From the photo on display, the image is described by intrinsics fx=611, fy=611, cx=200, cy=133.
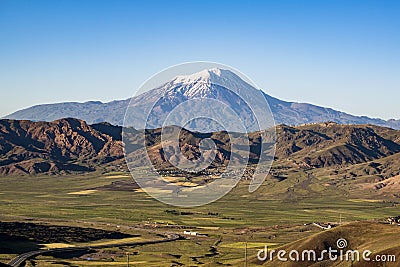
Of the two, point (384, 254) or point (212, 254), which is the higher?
point (384, 254)

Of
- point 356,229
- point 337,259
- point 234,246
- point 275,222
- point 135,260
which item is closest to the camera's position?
point 337,259

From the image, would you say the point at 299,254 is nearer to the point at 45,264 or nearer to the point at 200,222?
the point at 45,264

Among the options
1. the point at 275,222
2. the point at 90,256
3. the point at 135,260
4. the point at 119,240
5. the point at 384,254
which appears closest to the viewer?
the point at 384,254

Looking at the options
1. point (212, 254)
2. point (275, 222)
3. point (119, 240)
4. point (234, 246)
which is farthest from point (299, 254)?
point (275, 222)

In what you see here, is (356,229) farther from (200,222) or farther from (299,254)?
(200,222)

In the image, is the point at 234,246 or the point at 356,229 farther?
the point at 234,246

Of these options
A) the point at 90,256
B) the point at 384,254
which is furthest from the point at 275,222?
the point at 384,254

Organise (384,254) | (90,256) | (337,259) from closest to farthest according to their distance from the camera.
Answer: (384,254) < (337,259) < (90,256)

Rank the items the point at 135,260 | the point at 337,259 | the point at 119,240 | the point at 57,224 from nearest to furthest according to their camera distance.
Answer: the point at 337,259 < the point at 135,260 < the point at 119,240 < the point at 57,224

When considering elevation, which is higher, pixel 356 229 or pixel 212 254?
pixel 356 229
